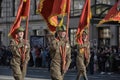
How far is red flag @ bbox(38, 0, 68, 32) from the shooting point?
12.7 metres

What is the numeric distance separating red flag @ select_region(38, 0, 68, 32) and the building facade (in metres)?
15.1

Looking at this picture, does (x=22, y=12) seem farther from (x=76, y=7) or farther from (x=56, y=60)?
(x=76, y=7)

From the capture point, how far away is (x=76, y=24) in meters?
38.7

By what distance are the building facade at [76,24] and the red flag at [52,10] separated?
15116mm

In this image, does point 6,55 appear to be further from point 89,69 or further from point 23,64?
point 23,64

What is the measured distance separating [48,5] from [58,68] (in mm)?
2887

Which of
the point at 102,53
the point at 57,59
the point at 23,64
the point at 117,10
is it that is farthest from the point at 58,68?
the point at 102,53

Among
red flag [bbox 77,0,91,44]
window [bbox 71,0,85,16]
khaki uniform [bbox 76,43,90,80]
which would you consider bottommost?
khaki uniform [bbox 76,43,90,80]

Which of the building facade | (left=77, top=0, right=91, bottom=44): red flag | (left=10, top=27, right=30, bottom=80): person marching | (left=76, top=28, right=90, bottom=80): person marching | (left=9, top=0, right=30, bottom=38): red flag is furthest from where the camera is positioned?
the building facade

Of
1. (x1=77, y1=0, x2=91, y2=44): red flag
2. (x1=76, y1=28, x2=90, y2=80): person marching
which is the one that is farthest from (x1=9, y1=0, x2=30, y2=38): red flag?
(x1=76, y1=28, x2=90, y2=80): person marching

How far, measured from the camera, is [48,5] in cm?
1338

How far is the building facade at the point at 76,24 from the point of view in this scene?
31817 mm

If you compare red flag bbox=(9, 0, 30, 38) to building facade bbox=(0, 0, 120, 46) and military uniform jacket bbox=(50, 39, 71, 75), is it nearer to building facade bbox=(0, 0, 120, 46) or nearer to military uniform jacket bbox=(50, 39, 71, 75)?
military uniform jacket bbox=(50, 39, 71, 75)

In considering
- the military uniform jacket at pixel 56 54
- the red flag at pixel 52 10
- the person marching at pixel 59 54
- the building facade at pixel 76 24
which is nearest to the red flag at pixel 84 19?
the red flag at pixel 52 10
